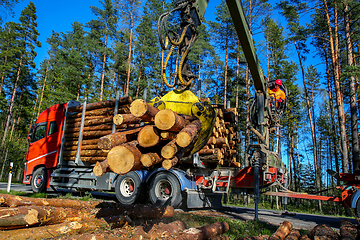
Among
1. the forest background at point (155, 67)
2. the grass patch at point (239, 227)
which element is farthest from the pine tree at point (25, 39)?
the grass patch at point (239, 227)

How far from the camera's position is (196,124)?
324 cm

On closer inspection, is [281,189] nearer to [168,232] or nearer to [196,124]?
[168,232]

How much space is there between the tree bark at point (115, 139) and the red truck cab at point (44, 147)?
25.6 feet

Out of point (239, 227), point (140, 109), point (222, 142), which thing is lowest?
point (239, 227)

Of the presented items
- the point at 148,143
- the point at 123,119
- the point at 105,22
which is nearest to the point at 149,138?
the point at 148,143

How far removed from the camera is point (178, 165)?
7.48 metres

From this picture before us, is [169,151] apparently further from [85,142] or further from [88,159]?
[85,142]

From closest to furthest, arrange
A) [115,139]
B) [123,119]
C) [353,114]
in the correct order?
[115,139] < [123,119] < [353,114]

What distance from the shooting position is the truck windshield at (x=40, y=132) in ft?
33.3

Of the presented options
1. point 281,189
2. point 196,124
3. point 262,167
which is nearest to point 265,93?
point 262,167

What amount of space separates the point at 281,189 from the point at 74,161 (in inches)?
297

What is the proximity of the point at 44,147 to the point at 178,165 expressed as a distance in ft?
20.3

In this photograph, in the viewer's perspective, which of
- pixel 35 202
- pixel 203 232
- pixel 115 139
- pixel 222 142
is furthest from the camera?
pixel 222 142

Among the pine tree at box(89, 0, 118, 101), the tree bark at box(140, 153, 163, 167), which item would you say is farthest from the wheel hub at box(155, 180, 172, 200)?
the pine tree at box(89, 0, 118, 101)
